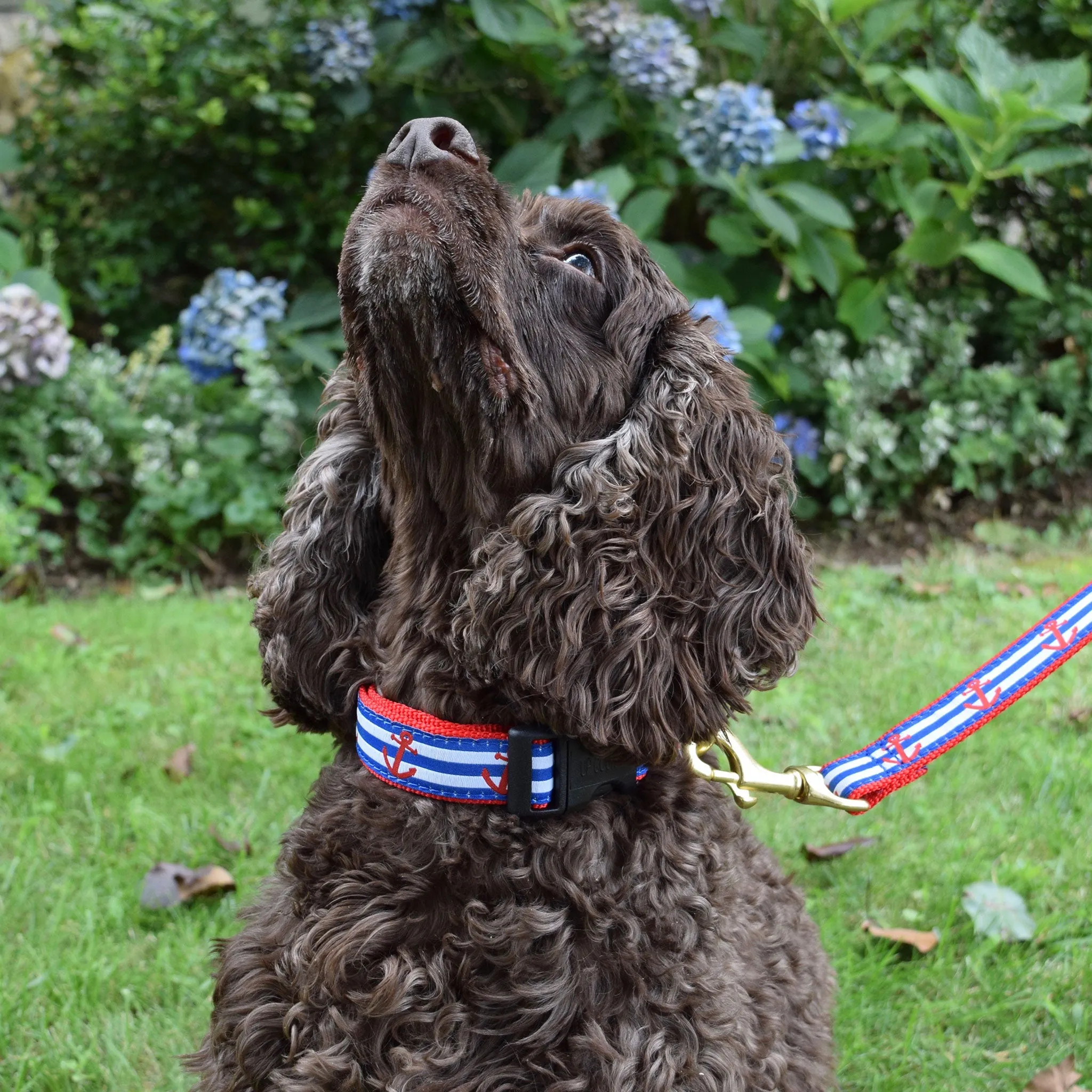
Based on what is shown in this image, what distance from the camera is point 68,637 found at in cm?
417

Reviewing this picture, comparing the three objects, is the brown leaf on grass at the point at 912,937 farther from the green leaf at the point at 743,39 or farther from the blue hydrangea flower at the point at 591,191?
the green leaf at the point at 743,39

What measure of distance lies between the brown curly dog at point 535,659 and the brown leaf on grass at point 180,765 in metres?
1.45

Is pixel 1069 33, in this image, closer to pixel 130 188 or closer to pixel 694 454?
pixel 130 188

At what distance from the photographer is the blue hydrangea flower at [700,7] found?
16.4ft

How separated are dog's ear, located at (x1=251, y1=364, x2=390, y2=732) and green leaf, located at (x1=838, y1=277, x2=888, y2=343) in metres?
3.53

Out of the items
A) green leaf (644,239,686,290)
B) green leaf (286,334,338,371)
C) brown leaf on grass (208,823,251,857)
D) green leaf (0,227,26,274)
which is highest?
green leaf (644,239,686,290)

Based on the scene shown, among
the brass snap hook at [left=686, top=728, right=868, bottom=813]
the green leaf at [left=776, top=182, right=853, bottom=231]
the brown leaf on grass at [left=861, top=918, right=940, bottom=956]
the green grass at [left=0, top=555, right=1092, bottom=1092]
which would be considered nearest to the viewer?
the brass snap hook at [left=686, top=728, right=868, bottom=813]

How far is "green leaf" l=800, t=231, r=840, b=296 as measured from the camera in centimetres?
495

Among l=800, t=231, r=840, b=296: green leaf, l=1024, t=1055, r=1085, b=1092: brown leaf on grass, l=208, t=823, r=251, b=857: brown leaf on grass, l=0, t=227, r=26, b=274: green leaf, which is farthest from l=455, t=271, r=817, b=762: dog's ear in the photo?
l=0, t=227, r=26, b=274: green leaf

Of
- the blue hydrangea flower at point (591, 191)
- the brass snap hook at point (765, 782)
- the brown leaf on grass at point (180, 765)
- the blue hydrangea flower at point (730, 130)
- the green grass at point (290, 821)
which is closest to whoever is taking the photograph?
the brass snap hook at point (765, 782)

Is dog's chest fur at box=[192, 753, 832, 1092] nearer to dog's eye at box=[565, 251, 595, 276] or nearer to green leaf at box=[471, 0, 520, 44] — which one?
dog's eye at box=[565, 251, 595, 276]

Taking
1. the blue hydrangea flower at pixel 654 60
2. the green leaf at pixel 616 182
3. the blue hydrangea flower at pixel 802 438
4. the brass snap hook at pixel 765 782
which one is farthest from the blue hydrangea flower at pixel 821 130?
the brass snap hook at pixel 765 782

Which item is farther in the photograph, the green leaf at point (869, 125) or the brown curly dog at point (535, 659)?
the green leaf at point (869, 125)

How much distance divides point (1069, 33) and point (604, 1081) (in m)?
5.85
